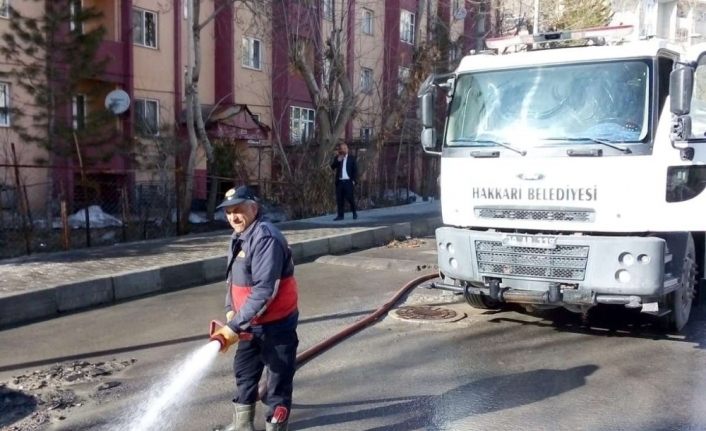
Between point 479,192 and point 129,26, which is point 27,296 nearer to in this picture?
point 479,192

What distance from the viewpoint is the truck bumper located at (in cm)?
630

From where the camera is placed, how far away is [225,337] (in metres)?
4.18

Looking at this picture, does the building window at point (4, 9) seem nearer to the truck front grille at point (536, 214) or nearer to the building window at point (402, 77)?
the building window at point (402, 77)

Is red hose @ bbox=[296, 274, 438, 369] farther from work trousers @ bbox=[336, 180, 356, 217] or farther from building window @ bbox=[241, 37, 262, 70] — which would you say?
building window @ bbox=[241, 37, 262, 70]

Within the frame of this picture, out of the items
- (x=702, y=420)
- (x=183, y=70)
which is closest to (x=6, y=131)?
(x=183, y=70)

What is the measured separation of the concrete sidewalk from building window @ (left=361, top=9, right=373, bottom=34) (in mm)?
16029

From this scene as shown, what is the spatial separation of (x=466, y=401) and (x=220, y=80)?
21601 millimetres

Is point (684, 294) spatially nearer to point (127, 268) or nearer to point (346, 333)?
point (346, 333)

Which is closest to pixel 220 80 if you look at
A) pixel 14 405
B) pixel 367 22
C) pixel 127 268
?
pixel 367 22

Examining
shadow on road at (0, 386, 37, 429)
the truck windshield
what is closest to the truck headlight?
the truck windshield

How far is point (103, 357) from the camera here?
6.65 metres

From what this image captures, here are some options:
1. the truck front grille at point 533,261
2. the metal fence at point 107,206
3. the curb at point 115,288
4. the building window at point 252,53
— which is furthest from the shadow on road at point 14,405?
the building window at point 252,53

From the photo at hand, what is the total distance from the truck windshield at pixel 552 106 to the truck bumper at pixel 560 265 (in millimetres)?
918

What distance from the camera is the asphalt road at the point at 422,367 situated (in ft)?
16.7
